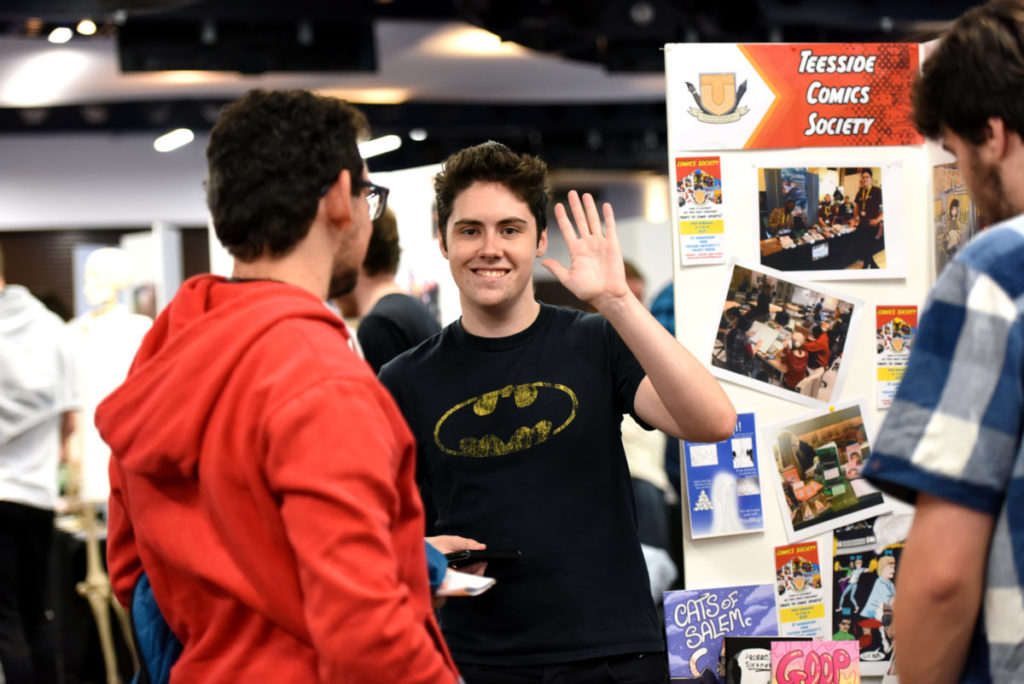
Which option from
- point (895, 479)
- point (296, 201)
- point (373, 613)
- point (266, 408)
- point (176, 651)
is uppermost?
point (296, 201)

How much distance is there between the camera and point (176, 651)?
1.38 meters

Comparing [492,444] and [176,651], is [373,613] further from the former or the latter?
[492,444]

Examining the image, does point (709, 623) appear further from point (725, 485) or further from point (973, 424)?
point (973, 424)

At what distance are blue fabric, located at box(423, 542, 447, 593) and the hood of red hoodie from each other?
1.12ft

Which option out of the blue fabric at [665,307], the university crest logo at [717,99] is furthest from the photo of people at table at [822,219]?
the blue fabric at [665,307]

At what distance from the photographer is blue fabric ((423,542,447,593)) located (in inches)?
55.3

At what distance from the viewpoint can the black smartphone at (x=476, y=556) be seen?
176 centimetres

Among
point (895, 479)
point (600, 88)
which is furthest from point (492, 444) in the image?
point (600, 88)

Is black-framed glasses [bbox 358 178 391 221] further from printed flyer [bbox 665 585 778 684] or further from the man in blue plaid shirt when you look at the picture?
printed flyer [bbox 665 585 778 684]

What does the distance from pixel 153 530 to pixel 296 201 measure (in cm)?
44

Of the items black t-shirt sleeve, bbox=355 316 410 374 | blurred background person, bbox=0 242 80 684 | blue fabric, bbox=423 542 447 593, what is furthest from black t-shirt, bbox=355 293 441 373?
A: blurred background person, bbox=0 242 80 684

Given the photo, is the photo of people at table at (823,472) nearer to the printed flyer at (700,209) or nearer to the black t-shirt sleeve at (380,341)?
the printed flyer at (700,209)

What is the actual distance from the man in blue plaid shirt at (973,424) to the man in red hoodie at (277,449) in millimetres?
554

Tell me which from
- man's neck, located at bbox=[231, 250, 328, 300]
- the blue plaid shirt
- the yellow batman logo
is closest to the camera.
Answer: the blue plaid shirt
